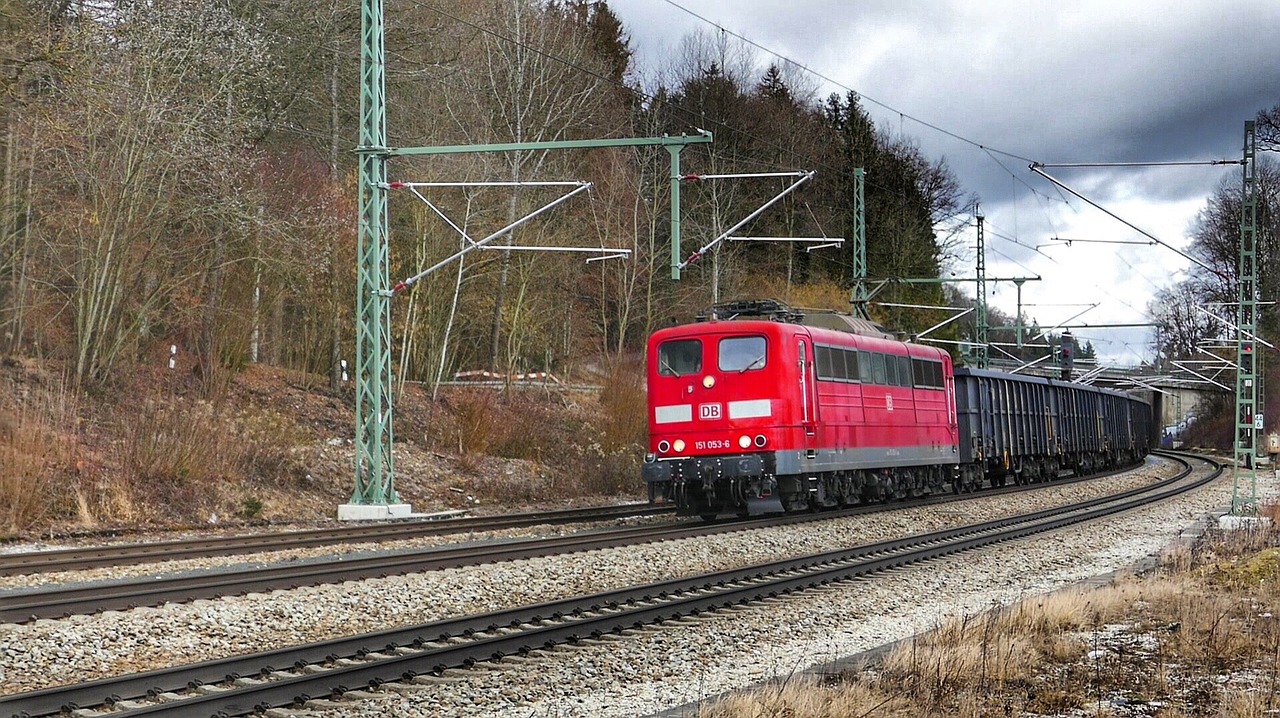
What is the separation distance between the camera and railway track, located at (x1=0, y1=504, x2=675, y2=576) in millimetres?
15445

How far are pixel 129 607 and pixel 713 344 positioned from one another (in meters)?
12.6

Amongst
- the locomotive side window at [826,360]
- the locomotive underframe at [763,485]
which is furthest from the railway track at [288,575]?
the locomotive side window at [826,360]

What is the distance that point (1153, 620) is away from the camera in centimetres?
1256

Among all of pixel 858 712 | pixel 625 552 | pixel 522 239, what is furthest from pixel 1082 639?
pixel 522 239

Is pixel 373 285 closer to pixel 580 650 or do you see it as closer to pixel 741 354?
A: pixel 741 354

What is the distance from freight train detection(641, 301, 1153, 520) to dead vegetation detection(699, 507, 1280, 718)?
A: 8345 millimetres

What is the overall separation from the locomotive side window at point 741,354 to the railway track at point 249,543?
368cm

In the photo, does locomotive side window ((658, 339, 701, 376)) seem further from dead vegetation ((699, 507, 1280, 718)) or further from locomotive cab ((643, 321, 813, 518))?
dead vegetation ((699, 507, 1280, 718))

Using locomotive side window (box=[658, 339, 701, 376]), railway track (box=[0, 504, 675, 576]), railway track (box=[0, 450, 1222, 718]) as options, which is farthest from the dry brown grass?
railway track (box=[0, 450, 1222, 718])

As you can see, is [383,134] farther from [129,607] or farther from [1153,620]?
[1153,620]

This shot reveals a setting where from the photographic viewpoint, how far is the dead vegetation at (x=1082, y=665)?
8.39 metres

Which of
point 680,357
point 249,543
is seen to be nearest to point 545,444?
point 680,357

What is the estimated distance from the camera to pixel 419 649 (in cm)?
1062

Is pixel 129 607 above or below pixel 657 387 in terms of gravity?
below
